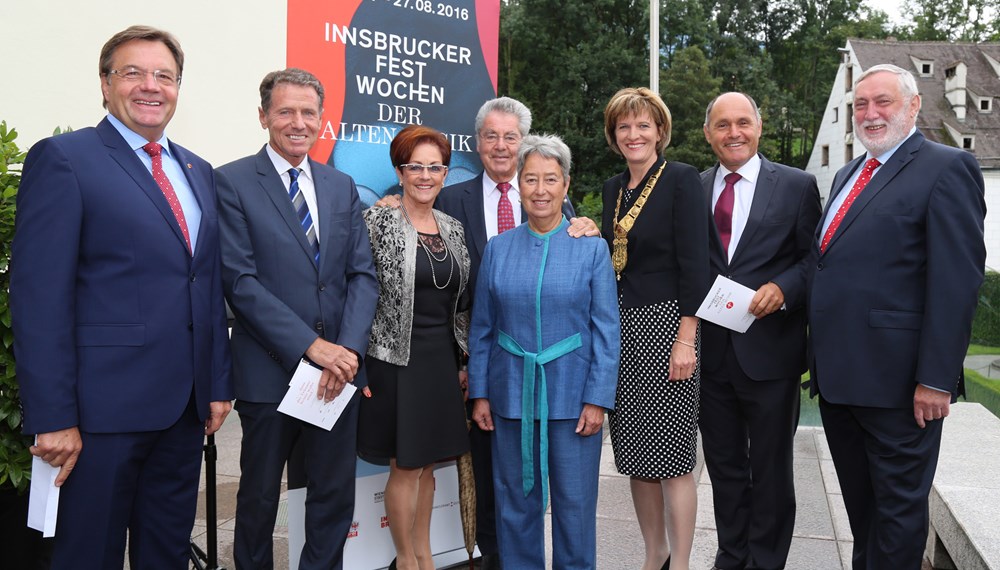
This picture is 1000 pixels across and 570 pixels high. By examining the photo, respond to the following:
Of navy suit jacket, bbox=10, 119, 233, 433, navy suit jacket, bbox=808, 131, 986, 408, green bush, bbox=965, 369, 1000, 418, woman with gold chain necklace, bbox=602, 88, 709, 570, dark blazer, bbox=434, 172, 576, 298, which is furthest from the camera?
green bush, bbox=965, 369, 1000, 418

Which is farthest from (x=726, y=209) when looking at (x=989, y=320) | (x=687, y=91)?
(x=687, y=91)

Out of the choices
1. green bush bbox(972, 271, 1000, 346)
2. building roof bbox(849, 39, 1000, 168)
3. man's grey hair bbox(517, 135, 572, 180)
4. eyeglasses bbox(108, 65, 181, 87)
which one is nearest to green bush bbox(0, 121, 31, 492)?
eyeglasses bbox(108, 65, 181, 87)

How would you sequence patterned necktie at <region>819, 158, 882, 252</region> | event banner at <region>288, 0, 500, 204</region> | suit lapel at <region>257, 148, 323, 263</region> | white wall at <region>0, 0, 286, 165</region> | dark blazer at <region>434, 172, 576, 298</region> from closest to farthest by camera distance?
suit lapel at <region>257, 148, 323, 263</region> < patterned necktie at <region>819, 158, 882, 252</region> < dark blazer at <region>434, 172, 576, 298</region> < event banner at <region>288, 0, 500, 204</region> < white wall at <region>0, 0, 286, 165</region>

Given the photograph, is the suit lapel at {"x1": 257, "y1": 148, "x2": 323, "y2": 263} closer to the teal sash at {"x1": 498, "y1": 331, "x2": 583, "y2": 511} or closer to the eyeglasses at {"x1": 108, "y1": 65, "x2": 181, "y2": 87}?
the eyeglasses at {"x1": 108, "y1": 65, "x2": 181, "y2": 87}

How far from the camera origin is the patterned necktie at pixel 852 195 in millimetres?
3131

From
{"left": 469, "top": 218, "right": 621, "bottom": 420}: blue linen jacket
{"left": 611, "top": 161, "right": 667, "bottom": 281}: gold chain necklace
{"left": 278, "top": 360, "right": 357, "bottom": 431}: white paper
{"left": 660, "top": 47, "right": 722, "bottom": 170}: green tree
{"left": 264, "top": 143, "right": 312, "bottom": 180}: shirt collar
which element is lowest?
{"left": 278, "top": 360, "right": 357, "bottom": 431}: white paper

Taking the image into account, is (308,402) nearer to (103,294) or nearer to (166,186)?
(103,294)

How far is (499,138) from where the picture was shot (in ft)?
12.6

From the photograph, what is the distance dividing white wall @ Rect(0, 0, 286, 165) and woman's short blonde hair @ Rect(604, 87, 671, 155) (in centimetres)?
440

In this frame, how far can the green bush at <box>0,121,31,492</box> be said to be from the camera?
2902 millimetres

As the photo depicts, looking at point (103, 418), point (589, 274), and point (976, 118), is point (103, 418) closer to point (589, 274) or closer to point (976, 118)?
point (589, 274)

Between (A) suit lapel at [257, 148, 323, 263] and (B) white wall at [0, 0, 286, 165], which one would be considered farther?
(B) white wall at [0, 0, 286, 165]

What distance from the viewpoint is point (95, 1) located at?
586 centimetres

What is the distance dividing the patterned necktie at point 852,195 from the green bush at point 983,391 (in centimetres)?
691
